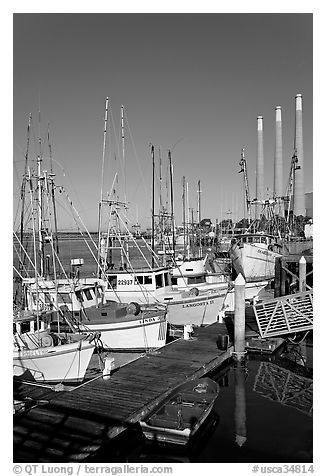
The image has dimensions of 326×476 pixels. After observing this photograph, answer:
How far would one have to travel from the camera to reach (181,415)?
35.0 feet

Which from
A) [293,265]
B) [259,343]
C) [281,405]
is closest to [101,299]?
[259,343]

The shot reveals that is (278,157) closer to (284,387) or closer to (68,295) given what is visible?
(68,295)

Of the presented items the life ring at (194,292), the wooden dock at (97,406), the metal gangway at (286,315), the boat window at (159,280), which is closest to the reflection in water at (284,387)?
the wooden dock at (97,406)

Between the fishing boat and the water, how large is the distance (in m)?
0.28

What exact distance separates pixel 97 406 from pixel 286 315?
A: 10306 millimetres

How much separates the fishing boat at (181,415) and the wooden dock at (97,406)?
0.45m

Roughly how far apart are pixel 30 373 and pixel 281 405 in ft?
26.8

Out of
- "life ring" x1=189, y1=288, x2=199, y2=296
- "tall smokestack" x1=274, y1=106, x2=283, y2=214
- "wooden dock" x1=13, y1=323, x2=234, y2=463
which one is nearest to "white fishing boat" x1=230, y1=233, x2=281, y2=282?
"life ring" x1=189, y1=288, x2=199, y2=296

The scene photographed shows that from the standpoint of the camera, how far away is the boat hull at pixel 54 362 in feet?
47.4

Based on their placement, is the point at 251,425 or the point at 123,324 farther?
the point at 123,324

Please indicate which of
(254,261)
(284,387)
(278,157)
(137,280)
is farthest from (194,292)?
(278,157)

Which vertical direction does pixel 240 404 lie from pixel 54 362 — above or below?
below

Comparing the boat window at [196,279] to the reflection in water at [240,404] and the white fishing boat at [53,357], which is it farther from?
the white fishing boat at [53,357]
